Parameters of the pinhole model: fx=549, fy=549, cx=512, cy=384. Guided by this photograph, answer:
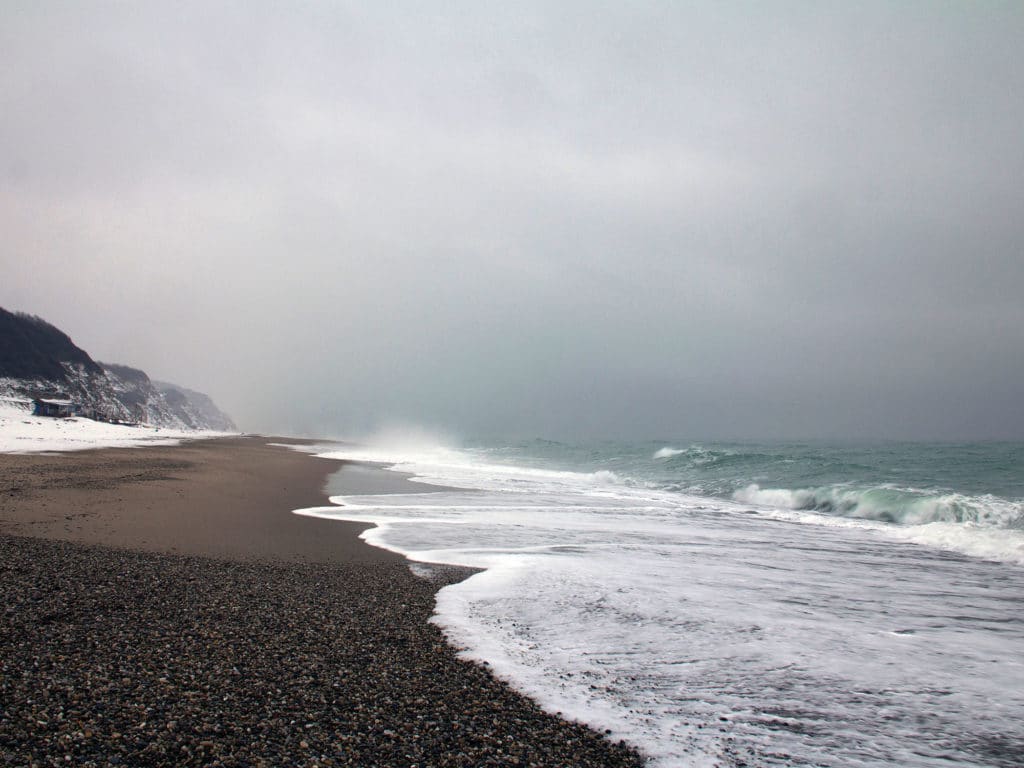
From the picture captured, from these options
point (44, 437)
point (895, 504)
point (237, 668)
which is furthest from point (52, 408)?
point (895, 504)

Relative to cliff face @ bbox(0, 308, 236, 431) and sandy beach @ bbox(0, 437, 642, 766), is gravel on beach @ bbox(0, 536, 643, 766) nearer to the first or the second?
sandy beach @ bbox(0, 437, 642, 766)

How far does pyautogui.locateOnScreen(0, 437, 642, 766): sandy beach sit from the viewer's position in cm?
361

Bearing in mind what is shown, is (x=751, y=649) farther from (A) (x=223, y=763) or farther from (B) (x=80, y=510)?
(B) (x=80, y=510)

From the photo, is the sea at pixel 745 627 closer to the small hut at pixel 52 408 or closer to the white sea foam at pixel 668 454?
the white sea foam at pixel 668 454

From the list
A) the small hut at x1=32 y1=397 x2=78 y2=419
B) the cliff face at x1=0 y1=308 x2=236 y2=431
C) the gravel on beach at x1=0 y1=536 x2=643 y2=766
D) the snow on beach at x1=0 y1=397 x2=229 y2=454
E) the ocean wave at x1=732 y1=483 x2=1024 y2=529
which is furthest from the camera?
the cliff face at x1=0 y1=308 x2=236 y2=431

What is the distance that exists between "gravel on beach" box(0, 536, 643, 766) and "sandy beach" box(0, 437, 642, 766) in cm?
2

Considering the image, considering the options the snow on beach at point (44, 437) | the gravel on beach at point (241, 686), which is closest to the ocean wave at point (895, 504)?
the gravel on beach at point (241, 686)

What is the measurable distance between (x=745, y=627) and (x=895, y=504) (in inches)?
749

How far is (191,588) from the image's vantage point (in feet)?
23.4

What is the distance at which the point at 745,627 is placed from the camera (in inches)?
271

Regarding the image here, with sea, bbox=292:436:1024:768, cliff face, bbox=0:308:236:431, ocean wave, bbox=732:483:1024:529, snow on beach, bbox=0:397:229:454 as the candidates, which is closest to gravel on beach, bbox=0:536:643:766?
sea, bbox=292:436:1024:768

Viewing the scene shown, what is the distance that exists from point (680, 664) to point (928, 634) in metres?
3.90

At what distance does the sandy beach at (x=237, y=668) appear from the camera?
3607 mm

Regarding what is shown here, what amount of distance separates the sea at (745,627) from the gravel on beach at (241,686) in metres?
0.58
